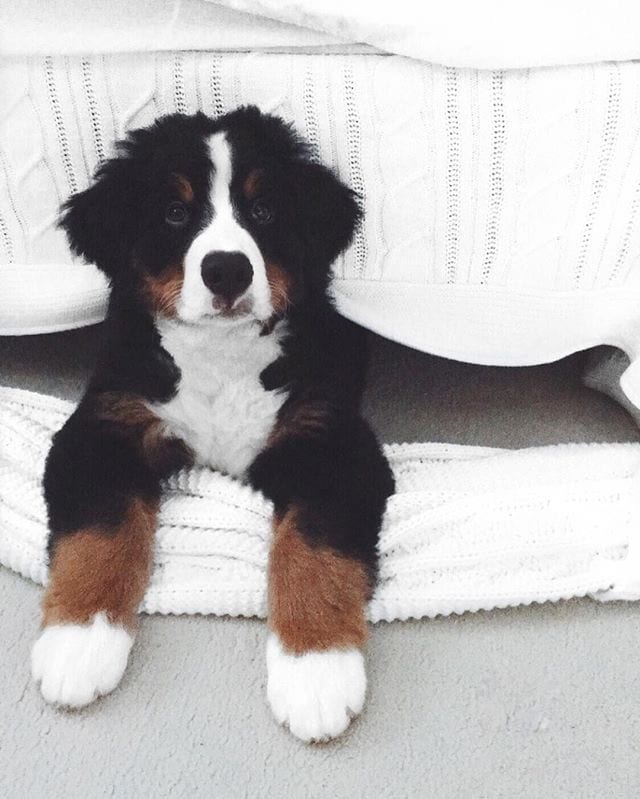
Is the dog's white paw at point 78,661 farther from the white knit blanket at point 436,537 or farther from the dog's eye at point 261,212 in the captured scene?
the dog's eye at point 261,212

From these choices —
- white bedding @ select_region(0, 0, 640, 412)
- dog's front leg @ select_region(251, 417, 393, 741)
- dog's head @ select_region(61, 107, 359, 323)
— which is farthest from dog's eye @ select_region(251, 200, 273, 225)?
dog's front leg @ select_region(251, 417, 393, 741)

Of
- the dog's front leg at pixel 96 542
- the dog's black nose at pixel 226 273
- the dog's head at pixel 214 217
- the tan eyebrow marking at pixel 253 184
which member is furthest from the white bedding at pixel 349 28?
the dog's front leg at pixel 96 542

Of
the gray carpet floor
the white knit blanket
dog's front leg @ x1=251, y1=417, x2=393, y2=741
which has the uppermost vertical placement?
dog's front leg @ x1=251, y1=417, x2=393, y2=741

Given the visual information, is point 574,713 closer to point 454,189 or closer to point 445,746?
point 445,746

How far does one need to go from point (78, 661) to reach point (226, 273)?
593 mm

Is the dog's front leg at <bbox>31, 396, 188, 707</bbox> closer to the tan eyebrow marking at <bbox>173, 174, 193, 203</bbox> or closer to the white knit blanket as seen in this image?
the white knit blanket

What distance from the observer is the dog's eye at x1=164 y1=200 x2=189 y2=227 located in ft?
4.68

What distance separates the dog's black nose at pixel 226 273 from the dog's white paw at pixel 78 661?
1.66 feet

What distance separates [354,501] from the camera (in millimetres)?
1442

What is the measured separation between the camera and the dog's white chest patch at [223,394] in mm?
1567

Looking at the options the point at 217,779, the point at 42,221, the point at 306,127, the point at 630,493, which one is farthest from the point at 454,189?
the point at 217,779

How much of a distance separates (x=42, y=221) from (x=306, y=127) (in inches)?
21.0

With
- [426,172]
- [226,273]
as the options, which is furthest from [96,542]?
[426,172]

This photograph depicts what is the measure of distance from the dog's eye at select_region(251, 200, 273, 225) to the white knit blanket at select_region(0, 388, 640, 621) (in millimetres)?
459
